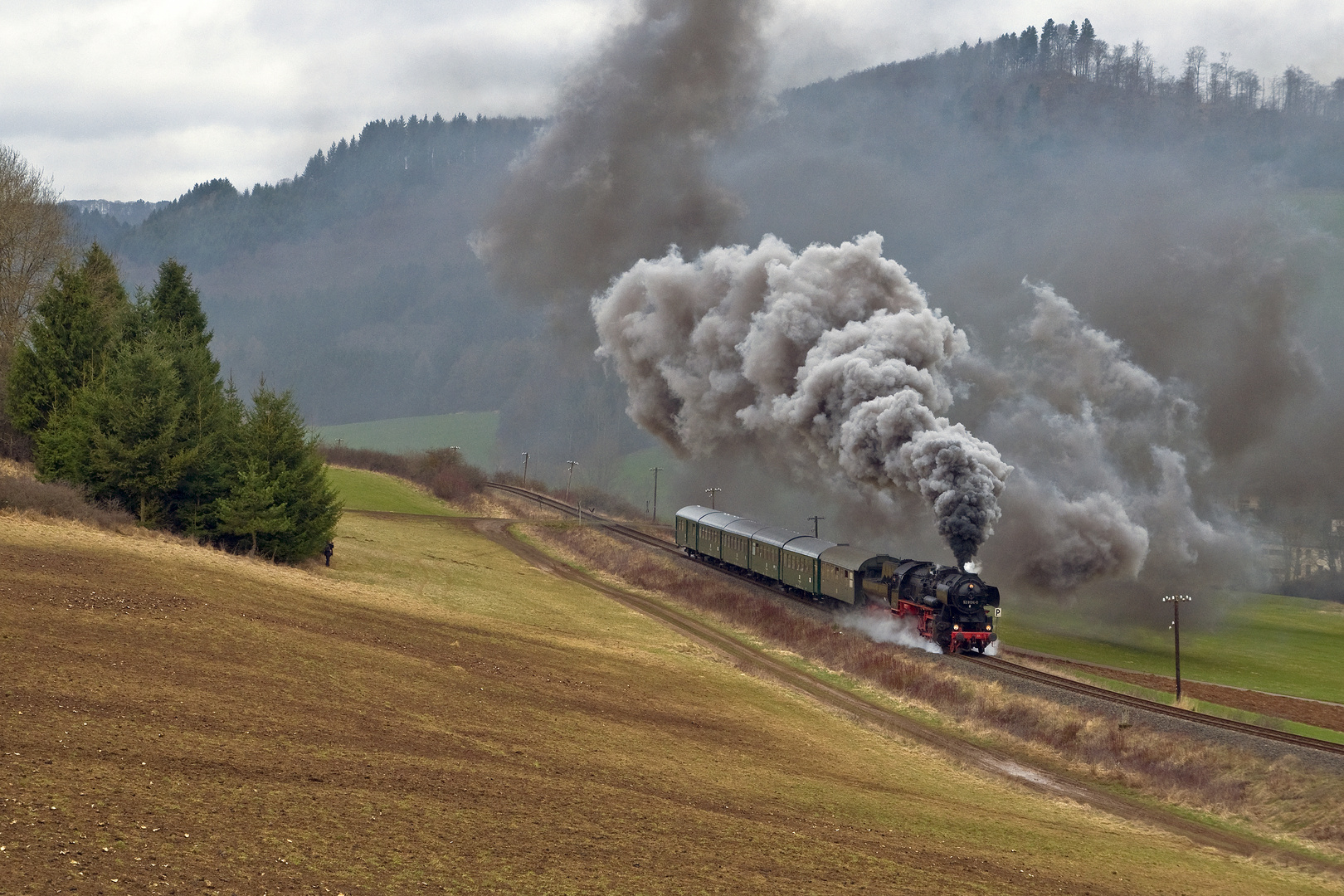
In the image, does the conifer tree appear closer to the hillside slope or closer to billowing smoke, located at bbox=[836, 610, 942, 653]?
the hillside slope

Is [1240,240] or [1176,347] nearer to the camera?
[1176,347]

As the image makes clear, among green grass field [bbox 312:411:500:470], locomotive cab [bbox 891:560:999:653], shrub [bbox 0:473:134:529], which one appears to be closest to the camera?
shrub [bbox 0:473:134:529]

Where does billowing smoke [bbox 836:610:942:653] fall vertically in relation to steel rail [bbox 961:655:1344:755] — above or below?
above

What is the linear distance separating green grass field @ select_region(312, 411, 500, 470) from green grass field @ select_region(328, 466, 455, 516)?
230 ft

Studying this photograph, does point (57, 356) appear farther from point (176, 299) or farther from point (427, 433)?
point (427, 433)

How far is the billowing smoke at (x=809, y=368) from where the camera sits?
118 ft

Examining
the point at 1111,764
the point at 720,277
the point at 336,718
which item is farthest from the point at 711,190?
the point at 336,718

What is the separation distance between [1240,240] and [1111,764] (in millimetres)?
Result: 92518

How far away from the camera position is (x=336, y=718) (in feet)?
56.8

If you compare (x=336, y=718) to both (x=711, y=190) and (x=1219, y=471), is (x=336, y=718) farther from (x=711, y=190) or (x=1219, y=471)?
(x=1219, y=471)

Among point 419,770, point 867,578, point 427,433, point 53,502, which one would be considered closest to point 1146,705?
point 867,578

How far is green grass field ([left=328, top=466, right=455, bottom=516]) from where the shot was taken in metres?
75.8

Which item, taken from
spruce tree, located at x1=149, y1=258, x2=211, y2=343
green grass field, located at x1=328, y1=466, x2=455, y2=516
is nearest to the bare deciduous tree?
spruce tree, located at x1=149, y1=258, x2=211, y2=343

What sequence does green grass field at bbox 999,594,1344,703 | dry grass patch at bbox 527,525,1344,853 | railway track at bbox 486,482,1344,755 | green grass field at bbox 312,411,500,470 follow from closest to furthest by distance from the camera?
dry grass patch at bbox 527,525,1344,853
railway track at bbox 486,482,1344,755
green grass field at bbox 999,594,1344,703
green grass field at bbox 312,411,500,470
